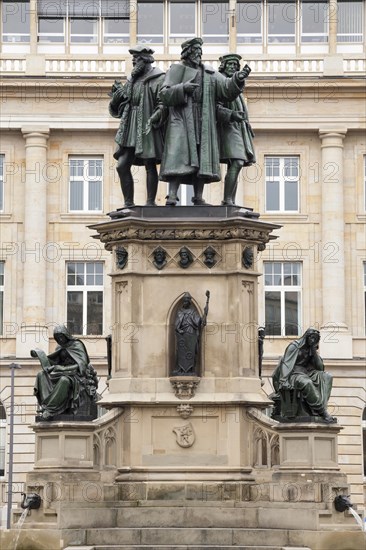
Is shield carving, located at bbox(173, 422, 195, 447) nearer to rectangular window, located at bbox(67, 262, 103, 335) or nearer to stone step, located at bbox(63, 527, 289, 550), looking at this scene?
stone step, located at bbox(63, 527, 289, 550)

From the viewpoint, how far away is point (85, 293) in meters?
66.4

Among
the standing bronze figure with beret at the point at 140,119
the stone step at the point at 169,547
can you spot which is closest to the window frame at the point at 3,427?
the standing bronze figure with beret at the point at 140,119

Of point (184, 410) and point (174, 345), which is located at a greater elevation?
point (174, 345)

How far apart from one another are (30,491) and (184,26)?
45.6 meters

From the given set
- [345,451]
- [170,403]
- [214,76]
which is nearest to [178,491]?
[170,403]

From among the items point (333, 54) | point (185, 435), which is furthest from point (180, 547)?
point (333, 54)

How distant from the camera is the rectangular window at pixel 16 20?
67688 millimetres

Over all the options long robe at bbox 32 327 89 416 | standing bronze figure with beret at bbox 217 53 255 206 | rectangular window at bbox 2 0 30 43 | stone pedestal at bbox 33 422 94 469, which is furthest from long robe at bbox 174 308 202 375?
rectangular window at bbox 2 0 30 43

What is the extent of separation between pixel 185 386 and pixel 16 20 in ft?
147

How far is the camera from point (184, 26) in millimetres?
67875

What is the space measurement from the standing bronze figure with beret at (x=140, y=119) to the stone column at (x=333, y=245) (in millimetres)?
39261

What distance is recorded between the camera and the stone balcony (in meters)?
66.4

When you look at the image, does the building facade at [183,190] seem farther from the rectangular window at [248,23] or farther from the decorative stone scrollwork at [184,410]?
the decorative stone scrollwork at [184,410]

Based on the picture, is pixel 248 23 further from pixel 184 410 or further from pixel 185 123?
pixel 184 410
